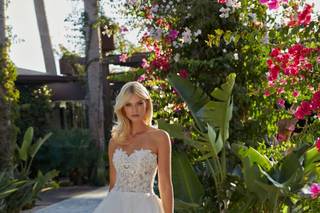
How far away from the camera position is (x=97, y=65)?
17297 millimetres

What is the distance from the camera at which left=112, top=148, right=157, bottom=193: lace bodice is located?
482cm

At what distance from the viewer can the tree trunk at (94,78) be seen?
56.1 feet

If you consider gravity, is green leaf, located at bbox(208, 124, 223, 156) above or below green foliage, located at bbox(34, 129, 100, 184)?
above

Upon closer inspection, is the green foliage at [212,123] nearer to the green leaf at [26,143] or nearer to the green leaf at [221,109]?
the green leaf at [221,109]

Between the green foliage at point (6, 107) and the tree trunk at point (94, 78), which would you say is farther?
the tree trunk at point (94, 78)

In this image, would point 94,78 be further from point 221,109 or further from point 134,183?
point 134,183

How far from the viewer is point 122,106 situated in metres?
4.79

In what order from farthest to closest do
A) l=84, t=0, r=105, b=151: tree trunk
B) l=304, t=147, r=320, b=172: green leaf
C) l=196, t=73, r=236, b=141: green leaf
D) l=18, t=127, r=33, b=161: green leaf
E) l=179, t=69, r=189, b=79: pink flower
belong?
1. l=84, t=0, r=105, b=151: tree trunk
2. l=18, t=127, r=33, b=161: green leaf
3. l=179, t=69, r=189, b=79: pink flower
4. l=196, t=73, r=236, b=141: green leaf
5. l=304, t=147, r=320, b=172: green leaf

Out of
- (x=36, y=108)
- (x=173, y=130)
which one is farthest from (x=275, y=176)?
(x=36, y=108)

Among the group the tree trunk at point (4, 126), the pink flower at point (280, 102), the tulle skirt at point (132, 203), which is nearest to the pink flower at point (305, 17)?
the tulle skirt at point (132, 203)

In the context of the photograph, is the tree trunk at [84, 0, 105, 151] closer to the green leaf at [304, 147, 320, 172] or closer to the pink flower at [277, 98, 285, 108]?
the pink flower at [277, 98, 285, 108]

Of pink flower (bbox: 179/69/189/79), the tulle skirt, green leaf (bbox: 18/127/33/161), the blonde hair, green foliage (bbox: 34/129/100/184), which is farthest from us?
green foliage (bbox: 34/129/100/184)

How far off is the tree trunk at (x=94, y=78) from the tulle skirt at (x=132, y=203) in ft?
40.5

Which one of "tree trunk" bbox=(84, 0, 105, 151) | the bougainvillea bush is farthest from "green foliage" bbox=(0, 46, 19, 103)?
"tree trunk" bbox=(84, 0, 105, 151)
